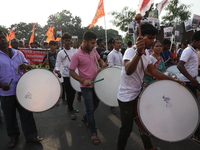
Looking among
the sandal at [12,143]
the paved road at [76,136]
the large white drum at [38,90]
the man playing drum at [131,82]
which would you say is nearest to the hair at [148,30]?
the man playing drum at [131,82]

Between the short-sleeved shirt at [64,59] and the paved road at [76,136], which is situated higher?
the short-sleeved shirt at [64,59]

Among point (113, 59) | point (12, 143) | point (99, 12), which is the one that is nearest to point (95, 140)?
point (12, 143)

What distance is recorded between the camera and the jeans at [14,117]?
285cm

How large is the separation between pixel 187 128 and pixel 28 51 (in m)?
7.14

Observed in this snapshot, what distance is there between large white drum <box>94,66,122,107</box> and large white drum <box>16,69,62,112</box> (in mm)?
812

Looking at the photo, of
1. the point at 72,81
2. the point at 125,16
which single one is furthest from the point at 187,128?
the point at 125,16

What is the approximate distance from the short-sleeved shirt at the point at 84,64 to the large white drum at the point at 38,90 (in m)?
0.45

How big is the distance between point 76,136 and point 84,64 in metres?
1.43

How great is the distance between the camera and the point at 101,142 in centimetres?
305

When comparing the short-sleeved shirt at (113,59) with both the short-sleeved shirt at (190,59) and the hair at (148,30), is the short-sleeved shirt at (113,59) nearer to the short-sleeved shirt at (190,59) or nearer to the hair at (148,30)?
the short-sleeved shirt at (190,59)

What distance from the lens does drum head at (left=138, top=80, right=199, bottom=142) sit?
1889 mm

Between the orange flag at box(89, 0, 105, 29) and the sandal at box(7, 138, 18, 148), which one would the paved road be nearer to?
the sandal at box(7, 138, 18, 148)

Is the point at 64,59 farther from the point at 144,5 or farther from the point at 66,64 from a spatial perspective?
the point at 144,5

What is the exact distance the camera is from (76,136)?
10.8ft
